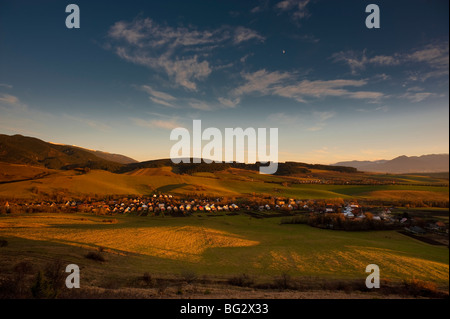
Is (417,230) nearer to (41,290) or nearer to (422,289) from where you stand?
(422,289)

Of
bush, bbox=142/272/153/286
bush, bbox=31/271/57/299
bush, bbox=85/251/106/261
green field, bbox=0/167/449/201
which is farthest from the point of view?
green field, bbox=0/167/449/201

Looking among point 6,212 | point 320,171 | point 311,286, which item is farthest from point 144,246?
point 320,171

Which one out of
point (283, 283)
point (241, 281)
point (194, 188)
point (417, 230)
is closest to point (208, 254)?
point (241, 281)

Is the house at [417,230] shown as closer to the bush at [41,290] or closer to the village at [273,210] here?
the village at [273,210]

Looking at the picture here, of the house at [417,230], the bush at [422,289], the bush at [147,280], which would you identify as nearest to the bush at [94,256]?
the bush at [147,280]

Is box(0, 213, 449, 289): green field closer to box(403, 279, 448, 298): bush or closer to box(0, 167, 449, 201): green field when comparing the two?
box(403, 279, 448, 298): bush

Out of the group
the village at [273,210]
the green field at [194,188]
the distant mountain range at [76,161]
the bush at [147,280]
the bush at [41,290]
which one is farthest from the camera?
the green field at [194,188]

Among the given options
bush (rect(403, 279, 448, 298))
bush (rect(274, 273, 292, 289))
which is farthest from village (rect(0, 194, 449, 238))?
bush (rect(274, 273, 292, 289))
